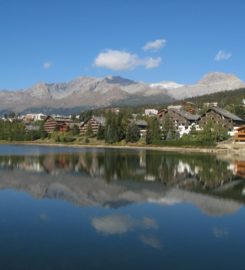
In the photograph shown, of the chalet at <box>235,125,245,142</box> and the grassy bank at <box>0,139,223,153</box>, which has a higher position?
the chalet at <box>235,125,245,142</box>

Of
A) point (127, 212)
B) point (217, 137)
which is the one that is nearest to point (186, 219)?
point (127, 212)

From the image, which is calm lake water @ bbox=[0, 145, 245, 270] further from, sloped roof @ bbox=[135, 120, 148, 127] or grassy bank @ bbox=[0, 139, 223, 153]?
sloped roof @ bbox=[135, 120, 148, 127]

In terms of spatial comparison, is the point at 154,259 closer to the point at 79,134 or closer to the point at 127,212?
the point at 127,212

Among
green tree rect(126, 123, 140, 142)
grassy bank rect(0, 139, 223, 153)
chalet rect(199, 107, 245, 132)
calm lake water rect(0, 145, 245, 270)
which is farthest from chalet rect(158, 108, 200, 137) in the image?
calm lake water rect(0, 145, 245, 270)

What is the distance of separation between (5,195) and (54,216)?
690 centimetres

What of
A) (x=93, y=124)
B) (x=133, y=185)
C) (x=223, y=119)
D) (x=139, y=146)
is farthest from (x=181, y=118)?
(x=133, y=185)

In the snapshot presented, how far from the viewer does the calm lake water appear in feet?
43.7

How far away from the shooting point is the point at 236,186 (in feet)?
100

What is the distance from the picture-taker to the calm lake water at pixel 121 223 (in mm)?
13328

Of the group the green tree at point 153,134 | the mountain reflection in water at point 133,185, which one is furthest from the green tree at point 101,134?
the mountain reflection in water at point 133,185

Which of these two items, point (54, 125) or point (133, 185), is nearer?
point (133, 185)

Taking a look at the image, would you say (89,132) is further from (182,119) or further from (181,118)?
(182,119)

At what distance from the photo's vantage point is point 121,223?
60.2 feet

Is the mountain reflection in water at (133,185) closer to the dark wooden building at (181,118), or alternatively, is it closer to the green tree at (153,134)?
the green tree at (153,134)
